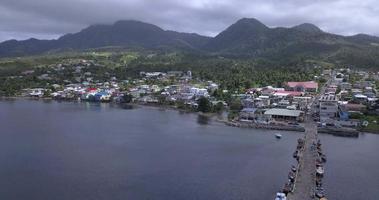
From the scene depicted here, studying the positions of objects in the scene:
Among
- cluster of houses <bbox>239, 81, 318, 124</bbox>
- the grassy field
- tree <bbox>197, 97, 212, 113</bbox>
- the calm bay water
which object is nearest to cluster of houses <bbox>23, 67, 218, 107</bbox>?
tree <bbox>197, 97, 212, 113</bbox>

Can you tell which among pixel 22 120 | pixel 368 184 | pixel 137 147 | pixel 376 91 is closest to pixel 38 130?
pixel 22 120

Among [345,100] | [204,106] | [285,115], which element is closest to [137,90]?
[204,106]

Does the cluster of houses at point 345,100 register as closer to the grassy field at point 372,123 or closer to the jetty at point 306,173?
the grassy field at point 372,123

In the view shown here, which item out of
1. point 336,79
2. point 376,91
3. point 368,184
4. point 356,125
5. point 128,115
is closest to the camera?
point 368,184

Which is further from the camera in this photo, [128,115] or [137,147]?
[128,115]

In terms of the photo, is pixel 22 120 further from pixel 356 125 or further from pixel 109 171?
pixel 356 125
